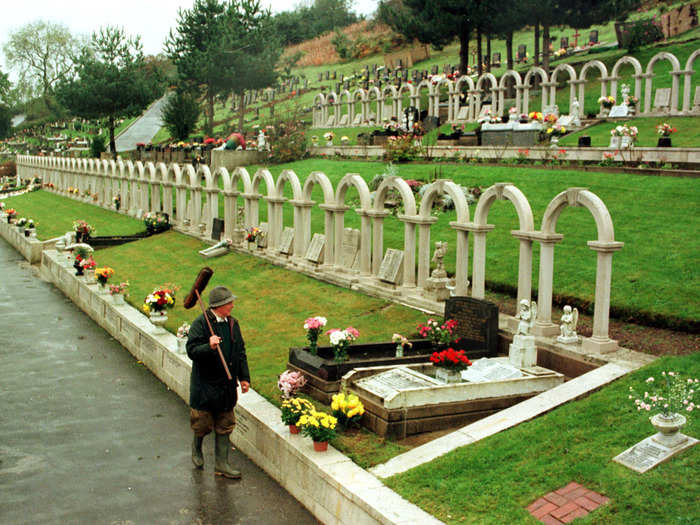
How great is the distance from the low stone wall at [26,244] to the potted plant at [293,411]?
20.6m

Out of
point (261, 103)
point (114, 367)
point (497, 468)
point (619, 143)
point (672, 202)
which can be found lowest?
point (114, 367)

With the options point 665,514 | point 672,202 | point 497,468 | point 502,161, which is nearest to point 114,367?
point 497,468

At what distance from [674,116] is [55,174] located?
1510 inches

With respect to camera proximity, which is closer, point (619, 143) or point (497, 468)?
point (497, 468)

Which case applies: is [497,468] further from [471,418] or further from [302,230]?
[302,230]

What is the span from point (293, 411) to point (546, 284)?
14.3ft

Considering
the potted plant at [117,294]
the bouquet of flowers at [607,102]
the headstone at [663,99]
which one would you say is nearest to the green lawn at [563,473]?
the potted plant at [117,294]

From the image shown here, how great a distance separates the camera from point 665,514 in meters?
5.55

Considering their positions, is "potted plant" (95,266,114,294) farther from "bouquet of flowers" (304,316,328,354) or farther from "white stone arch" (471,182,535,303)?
"white stone arch" (471,182,535,303)

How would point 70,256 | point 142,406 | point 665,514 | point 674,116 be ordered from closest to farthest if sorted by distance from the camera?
point 665,514
point 142,406
point 70,256
point 674,116

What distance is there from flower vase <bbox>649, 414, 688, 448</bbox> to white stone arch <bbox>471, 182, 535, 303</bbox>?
159 inches

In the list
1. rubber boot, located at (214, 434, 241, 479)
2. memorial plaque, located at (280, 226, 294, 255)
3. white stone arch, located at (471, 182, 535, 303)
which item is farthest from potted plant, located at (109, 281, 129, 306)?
rubber boot, located at (214, 434, 241, 479)

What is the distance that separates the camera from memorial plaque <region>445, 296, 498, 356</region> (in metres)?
10.1

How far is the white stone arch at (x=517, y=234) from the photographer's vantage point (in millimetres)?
10500
